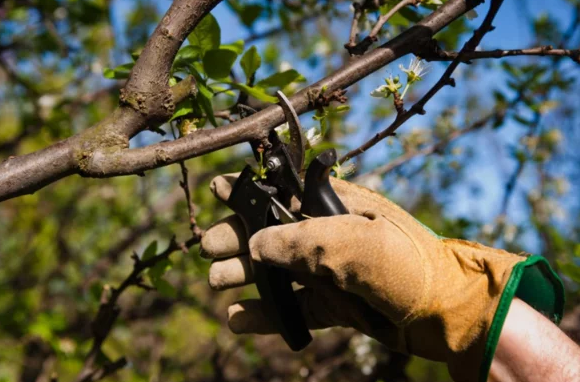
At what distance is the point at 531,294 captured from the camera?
1.29m

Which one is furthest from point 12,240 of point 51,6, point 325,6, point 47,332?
point 325,6

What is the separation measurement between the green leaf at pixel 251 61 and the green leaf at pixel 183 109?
20cm

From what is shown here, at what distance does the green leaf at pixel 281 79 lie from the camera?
1435 mm

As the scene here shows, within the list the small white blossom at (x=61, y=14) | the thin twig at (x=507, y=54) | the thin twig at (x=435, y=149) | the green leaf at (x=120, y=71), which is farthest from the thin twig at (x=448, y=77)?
the small white blossom at (x=61, y=14)

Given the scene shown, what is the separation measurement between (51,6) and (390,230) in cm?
253

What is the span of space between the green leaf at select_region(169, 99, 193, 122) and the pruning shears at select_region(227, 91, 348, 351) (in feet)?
0.56

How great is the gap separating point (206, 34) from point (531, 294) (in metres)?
0.96

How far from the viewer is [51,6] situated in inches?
118

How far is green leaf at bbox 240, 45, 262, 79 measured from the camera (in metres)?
1.44

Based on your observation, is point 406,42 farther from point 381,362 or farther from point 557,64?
point 381,362

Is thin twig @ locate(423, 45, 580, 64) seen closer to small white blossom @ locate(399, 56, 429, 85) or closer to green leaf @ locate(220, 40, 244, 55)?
small white blossom @ locate(399, 56, 429, 85)

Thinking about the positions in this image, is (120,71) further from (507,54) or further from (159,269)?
(507,54)

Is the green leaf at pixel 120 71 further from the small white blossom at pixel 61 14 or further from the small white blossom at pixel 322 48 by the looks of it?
the small white blossom at pixel 322 48

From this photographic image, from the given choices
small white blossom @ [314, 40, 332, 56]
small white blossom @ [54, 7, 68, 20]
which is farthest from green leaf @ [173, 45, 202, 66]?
small white blossom @ [314, 40, 332, 56]
